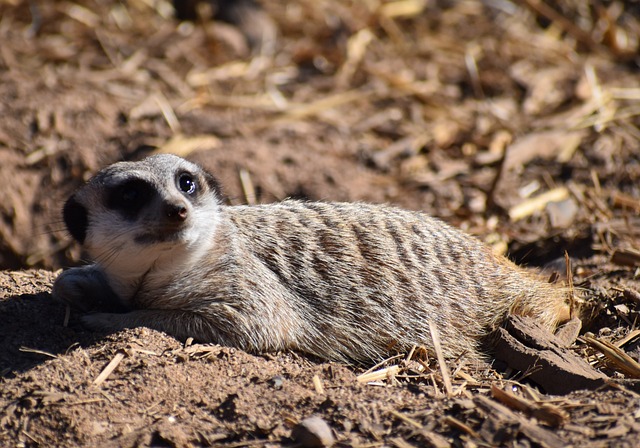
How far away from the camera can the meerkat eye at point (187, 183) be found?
3510 millimetres

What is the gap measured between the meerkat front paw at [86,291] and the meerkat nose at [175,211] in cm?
75

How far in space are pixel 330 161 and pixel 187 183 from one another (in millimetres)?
2858

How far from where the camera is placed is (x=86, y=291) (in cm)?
365

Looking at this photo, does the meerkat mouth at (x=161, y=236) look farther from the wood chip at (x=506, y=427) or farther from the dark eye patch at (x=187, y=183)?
the wood chip at (x=506, y=427)

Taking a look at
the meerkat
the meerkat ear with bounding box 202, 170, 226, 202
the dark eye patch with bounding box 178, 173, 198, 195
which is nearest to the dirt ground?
the meerkat

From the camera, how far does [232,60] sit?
7672 mm

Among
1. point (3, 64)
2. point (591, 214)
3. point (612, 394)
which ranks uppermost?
point (3, 64)

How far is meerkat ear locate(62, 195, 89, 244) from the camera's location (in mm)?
3582

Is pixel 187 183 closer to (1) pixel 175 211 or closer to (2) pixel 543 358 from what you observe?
(1) pixel 175 211

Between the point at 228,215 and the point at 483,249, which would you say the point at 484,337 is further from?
the point at 228,215

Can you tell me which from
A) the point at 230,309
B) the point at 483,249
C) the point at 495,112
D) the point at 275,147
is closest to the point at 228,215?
the point at 230,309

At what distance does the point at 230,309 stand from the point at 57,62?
4495 mm

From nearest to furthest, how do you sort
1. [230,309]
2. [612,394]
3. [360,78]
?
[612,394] → [230,309] → [360,78]

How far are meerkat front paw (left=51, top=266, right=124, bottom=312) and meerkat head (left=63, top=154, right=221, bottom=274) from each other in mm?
147
